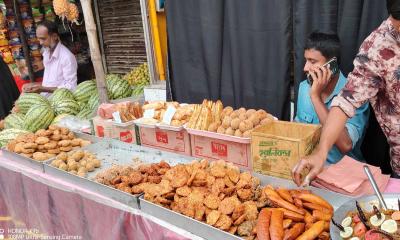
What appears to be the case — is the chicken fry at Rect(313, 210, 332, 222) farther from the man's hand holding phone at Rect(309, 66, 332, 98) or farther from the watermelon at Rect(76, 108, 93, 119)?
the watermelon at Rect(76, 108, 93, 119)

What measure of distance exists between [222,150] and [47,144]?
150 centimetres

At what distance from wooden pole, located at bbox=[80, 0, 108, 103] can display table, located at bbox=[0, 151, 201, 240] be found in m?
1.20

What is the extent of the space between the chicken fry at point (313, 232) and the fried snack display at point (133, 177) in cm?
95

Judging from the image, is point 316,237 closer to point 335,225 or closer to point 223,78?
point 335,225

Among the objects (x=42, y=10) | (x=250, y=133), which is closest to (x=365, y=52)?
(x=250, y=133)

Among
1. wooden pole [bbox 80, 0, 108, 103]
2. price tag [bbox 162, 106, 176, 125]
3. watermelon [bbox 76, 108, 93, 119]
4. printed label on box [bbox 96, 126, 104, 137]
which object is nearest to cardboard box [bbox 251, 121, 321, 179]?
price tag [bbox 162, 106, 176, 125]

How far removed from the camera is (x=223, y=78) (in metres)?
3.81

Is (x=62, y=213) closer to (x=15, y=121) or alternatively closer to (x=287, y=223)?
(x=287, y=223)

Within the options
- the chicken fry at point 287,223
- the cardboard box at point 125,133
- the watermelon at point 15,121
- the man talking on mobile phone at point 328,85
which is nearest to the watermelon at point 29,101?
the watermelon at point 15,121

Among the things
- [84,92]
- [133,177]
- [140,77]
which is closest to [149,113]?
[133,177]

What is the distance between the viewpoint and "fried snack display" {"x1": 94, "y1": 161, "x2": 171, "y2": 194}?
2137 mm

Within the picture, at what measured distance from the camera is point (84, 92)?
4.70m

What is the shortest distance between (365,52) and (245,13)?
63.2 inches

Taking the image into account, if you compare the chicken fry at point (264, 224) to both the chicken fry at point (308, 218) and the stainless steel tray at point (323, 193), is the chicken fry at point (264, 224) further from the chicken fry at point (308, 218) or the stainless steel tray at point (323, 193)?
the stainless steel tray at point (323, 193)
